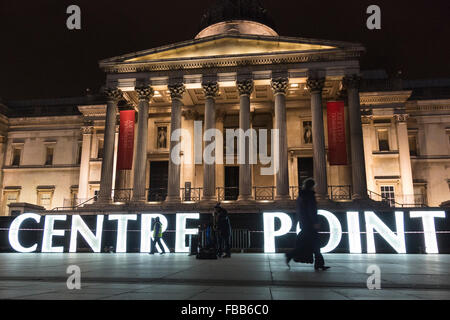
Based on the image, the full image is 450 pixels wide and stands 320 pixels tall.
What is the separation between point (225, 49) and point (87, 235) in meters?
15.9

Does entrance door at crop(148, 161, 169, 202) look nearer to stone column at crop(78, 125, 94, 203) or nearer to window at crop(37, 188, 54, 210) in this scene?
stone column at crop(78, 125, 94, 203)

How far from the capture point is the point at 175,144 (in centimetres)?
2498

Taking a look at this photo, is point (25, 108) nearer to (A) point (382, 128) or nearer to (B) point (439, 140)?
(A) point (382, 128)

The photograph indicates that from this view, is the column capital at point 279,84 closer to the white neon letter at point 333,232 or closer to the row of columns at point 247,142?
the row of columns at point 247,142

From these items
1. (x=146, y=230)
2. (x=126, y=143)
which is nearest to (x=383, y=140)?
(x=126, y=143)

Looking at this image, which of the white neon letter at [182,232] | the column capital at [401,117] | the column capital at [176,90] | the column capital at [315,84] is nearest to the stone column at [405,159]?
the column capital at [401,117]

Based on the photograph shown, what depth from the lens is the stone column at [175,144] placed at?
24.1 metres

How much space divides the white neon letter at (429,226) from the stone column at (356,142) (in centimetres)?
517

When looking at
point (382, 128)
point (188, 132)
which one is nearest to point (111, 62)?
point (188, 132)

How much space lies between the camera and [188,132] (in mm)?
30469

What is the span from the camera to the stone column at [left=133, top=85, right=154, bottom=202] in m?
24.5

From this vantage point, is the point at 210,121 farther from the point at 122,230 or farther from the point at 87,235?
the point at 87,235

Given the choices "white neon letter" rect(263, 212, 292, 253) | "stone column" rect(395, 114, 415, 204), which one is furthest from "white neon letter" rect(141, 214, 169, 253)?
"stone column" rect(395, 114, 415, 204)

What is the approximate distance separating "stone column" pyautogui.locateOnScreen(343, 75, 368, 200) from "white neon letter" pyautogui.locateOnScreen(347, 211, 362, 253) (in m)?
5.65
